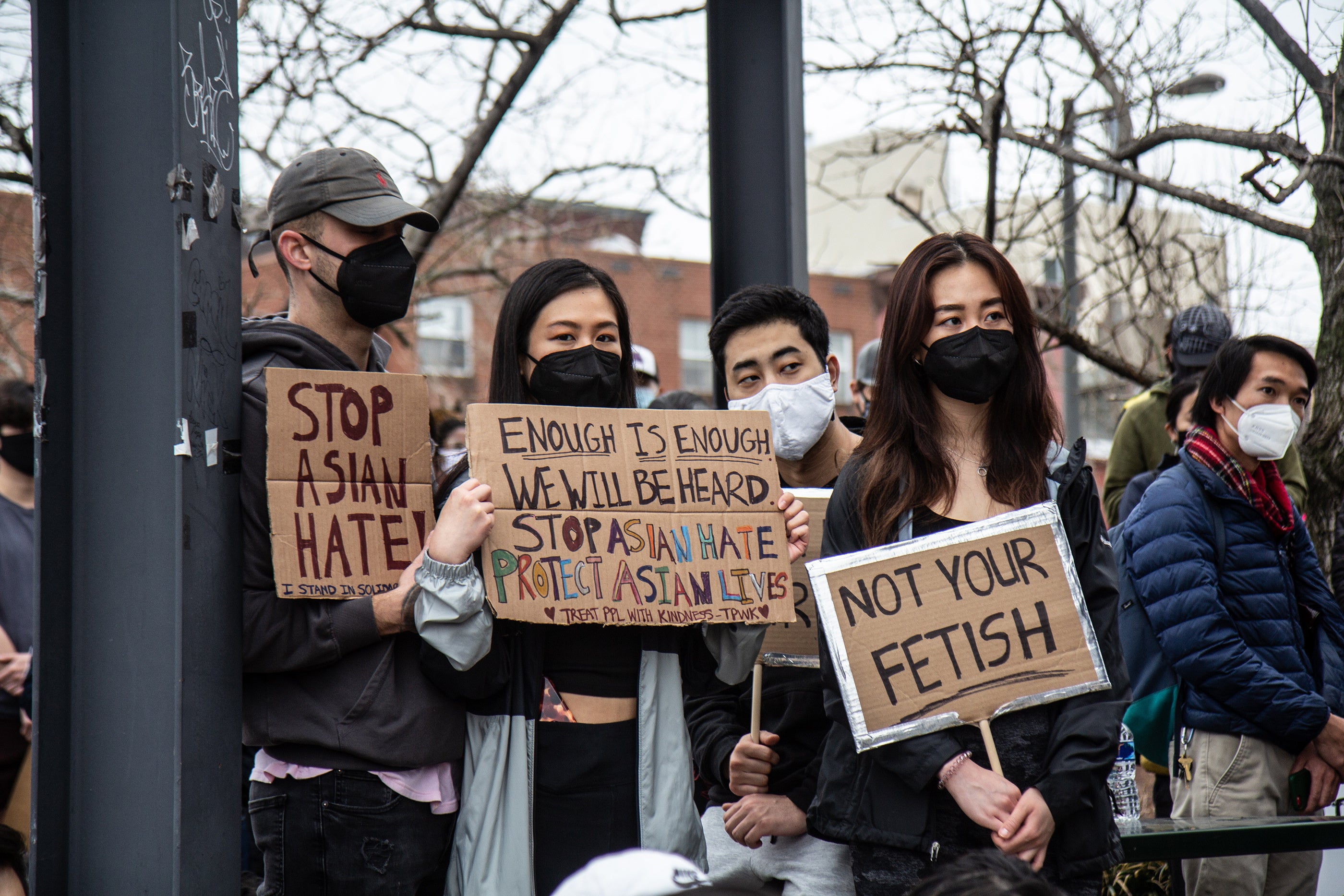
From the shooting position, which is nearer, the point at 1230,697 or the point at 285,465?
the point at 285,465

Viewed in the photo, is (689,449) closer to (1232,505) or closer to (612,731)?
(612,731)

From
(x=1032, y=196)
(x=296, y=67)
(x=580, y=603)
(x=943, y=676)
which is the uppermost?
(x=296, y=67)

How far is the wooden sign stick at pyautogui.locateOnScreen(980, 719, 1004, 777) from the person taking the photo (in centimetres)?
263

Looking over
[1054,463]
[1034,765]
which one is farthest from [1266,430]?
[1034,765]

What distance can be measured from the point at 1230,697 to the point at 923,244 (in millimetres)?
2180

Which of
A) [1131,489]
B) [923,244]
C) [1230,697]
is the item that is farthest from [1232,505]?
[923,244]

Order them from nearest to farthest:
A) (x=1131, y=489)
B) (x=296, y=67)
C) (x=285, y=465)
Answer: (x=285, y=465)
(x=1131, y=489)
(x=296, y=67)

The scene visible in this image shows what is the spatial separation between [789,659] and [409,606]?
112 cm

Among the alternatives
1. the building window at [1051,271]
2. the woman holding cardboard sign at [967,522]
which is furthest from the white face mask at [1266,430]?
the building window at [1051,271]

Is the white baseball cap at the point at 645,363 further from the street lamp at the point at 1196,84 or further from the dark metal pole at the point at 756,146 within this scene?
the street lamp at the point at 1196,84

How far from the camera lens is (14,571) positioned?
189 inches

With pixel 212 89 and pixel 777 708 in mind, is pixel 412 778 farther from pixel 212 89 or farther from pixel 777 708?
pixel 212 89

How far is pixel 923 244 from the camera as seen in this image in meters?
3.04

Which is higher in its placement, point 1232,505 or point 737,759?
point 1232,505
